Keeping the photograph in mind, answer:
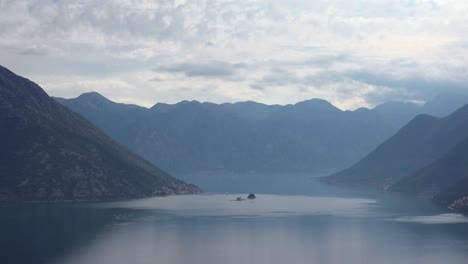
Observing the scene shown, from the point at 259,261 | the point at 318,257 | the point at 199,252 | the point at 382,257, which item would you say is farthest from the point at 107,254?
the point at 382,257

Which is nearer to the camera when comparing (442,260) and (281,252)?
(442,260)

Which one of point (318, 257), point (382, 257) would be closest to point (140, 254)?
point (318, 257)

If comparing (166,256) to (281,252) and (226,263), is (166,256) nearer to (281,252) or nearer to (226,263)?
(226,263)

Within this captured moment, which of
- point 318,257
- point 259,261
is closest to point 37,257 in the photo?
point 259,261

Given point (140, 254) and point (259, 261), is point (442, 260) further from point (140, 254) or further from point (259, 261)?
point (140, 254)

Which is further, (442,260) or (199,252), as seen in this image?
(199,252)

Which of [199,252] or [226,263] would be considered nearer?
[226,263]

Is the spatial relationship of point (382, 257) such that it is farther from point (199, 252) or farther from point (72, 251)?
point (72, 251)
